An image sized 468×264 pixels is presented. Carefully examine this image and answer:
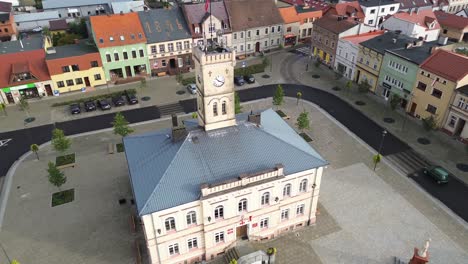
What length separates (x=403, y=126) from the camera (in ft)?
220

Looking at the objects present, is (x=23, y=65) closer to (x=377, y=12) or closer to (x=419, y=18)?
(x=419, y=18)

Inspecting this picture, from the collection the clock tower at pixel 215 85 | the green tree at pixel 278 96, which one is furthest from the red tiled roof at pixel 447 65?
the clock tower at pixel 215 85

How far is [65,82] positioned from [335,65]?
216ft

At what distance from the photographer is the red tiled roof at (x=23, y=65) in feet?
245

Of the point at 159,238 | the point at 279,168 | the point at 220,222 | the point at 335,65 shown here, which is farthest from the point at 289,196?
the point at 335,65

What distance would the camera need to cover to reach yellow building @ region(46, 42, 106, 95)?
77375mm

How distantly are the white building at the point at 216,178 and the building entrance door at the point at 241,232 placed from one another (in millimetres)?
127

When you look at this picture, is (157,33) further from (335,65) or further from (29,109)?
(335,65)

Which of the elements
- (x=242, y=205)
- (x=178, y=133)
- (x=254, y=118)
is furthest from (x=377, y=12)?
(x=242, y=205)

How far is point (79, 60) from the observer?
78812 mm

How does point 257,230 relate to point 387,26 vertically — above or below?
below

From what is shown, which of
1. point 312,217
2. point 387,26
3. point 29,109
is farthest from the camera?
point 387,26

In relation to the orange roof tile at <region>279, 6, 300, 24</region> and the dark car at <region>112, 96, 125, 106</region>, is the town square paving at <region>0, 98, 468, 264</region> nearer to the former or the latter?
the dark car at <region>112, 96, 125, 106</region>

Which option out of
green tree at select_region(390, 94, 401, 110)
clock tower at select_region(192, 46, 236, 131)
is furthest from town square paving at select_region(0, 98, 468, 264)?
clock tower at select_region(192, 46, 236, 131)
